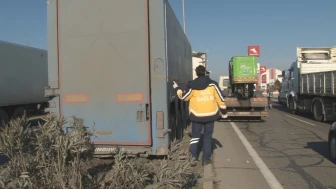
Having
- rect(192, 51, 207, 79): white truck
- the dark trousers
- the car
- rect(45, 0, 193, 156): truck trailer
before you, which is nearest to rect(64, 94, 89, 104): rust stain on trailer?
rect(45, 0, 193, 156): truck trailer

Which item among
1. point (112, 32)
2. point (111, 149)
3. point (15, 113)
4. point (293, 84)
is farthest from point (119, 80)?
point (293, 84)

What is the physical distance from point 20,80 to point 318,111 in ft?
45.7

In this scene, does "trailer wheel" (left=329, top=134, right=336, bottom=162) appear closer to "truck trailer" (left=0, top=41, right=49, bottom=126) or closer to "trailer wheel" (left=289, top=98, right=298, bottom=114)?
"truck trailer" (left=0, top=41, right=49, bottom=126)

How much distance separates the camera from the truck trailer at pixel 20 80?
552 inches

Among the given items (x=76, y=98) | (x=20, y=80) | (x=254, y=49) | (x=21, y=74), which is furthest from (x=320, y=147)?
(x=254, y=49)

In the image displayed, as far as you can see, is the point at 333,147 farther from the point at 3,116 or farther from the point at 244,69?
the point at 3,116

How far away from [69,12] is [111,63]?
136cm

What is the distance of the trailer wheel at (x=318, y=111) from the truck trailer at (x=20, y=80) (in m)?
13.1

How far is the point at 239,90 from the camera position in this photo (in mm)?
17484

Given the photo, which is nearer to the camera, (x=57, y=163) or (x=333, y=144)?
(x=57, y=163)

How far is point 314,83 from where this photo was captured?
55.5 feet

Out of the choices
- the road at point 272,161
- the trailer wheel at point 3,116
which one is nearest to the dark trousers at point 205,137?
the road at point 272,161

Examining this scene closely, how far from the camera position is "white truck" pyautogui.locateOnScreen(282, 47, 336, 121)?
15.4 meters

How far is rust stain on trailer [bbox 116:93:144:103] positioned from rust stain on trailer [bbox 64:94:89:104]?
2.23 ft
